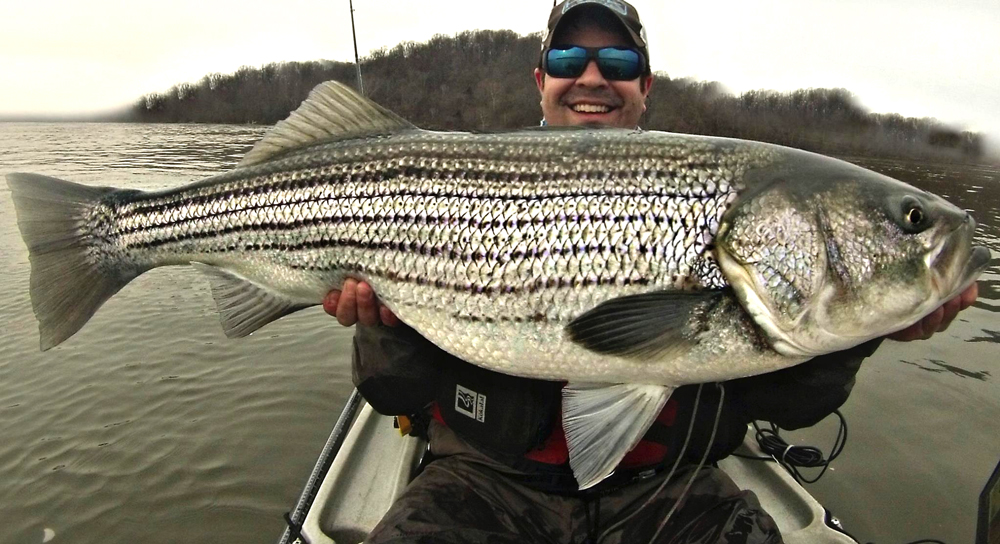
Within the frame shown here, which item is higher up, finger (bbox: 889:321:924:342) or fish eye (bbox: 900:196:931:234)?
fish eye (bbox: 900:196:931:234)

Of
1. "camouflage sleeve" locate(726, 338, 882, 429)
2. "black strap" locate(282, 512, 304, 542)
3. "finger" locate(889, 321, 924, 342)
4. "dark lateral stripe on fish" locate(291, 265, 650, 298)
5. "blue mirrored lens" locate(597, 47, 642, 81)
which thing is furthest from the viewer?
"blue mirrored lens" locate(597, 47, 642, 81)

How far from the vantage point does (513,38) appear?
106938mm

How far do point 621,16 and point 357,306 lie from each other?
269cm

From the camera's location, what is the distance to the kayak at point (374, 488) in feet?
10.2

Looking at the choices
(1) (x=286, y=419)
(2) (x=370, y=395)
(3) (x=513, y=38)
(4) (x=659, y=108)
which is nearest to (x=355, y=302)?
(2) (x=370, y=395)

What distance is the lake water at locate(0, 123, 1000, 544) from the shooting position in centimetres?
451

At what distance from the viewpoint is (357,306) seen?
249 centimetres

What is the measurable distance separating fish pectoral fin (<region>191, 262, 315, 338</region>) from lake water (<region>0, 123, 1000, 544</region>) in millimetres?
2577

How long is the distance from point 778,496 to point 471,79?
8553cm

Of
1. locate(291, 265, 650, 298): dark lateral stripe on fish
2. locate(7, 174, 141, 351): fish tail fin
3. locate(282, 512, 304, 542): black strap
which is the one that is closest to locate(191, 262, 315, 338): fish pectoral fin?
locate(7, 174, 141, 351): fish tail fin

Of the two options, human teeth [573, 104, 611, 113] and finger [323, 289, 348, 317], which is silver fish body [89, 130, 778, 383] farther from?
human teeth [573, 104, 611, 113]

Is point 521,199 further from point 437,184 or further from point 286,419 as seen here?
point 286,419

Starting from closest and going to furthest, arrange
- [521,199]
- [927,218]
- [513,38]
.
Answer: [927,218] < [521,199] < [513,38]

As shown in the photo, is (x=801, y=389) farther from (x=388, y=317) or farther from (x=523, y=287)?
(x=388, y=317)
